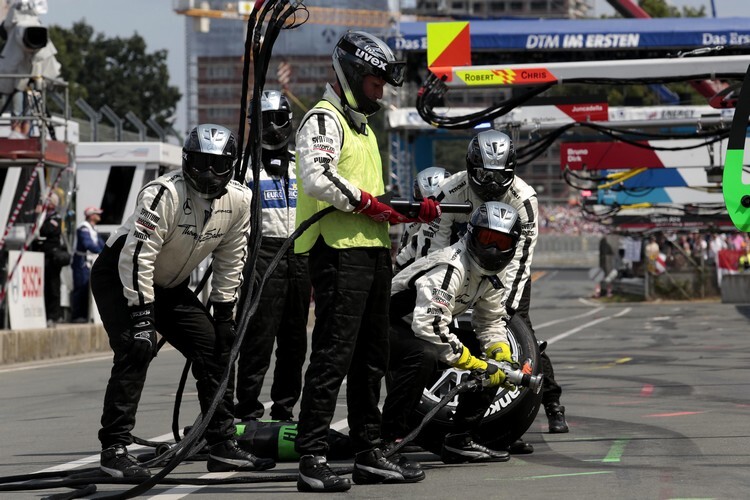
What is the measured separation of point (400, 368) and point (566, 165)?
15.4 metres

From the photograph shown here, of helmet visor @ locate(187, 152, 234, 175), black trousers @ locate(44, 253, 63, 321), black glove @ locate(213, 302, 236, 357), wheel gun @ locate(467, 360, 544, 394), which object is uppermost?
helmet visor @ locate(187, 152, 234, 175)

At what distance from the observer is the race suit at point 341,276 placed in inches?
287

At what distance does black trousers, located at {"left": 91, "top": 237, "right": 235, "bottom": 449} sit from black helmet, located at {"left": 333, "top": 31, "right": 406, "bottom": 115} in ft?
4.88

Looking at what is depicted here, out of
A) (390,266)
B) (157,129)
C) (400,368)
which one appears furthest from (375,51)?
(157,129)

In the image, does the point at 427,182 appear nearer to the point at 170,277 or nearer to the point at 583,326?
the point at 170,277

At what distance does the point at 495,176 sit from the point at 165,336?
7.64ft

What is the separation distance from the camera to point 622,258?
54812 mm

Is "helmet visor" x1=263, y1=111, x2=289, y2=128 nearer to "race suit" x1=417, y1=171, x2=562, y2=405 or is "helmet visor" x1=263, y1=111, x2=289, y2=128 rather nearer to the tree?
"race suit" x1=417, y1=171, x2=562, y2=405

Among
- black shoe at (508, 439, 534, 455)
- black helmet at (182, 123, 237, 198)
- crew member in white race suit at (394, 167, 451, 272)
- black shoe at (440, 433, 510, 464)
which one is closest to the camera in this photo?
black helmet at (182, 123, 237, 198)

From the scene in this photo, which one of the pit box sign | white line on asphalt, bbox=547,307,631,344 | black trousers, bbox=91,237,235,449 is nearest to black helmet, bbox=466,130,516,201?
black trousers, bbox=91,237,235,449

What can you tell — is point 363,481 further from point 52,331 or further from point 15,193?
point 15,193

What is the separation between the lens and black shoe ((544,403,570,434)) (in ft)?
32.3

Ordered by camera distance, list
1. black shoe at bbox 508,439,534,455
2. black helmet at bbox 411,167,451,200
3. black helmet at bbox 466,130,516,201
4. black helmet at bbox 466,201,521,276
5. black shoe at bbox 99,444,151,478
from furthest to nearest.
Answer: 1. black helmet at bbox 411,167,451,200
2. black helmet at bbox 466,130,516,201
3. black shoe at bbox 508,439,534,455
4. black helmet at bbox 466,201,521,276
5. black shoe at bbox 99,444,151,478

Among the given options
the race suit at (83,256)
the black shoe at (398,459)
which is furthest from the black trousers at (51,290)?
the black shoe at (398,459)
